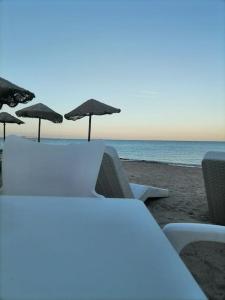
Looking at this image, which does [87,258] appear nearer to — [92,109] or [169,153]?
[92,109]

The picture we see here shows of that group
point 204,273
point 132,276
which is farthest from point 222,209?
point 132,276

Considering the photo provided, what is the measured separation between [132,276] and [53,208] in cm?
59

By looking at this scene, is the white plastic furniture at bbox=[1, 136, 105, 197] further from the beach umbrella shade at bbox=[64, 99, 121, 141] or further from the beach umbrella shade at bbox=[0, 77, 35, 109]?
the beach umbrella shade at bbox=[64, 99, 121, 141]

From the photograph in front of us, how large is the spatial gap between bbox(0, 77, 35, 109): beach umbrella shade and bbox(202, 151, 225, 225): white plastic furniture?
3.49 metres

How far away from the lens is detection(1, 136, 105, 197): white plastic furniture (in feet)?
6.84

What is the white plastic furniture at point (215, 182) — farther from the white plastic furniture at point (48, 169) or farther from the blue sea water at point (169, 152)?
the blue sea water at point (169, 152)

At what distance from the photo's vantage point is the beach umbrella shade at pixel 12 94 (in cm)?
545

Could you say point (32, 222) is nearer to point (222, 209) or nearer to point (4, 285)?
point (4, 285)

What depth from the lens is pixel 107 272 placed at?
625 millimetres

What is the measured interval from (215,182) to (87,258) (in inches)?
113

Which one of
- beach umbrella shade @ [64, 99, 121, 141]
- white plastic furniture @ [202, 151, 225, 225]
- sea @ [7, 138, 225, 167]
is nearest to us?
white plastic furniture @ [202, 151, 225, 225]

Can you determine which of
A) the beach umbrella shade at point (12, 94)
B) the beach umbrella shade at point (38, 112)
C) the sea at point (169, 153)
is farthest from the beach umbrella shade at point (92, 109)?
the sea at point (169, 153)

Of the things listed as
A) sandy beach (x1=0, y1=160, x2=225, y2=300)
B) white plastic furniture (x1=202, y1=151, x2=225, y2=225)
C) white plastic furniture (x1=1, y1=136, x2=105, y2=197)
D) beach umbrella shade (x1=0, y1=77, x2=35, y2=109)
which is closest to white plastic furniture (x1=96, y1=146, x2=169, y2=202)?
sandy beach (x1=0, y1=160, x2=225, y2=300)

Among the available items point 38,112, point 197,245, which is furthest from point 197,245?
point 38,112
